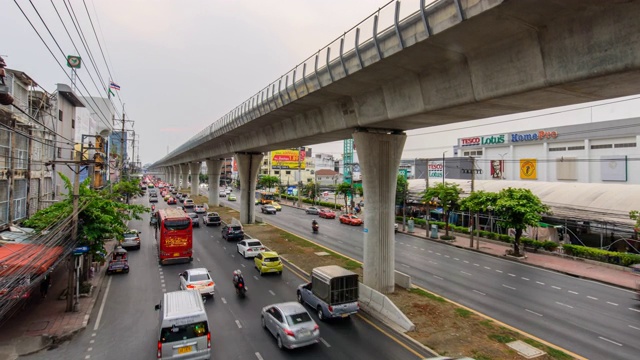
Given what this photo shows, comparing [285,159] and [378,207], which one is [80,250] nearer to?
[378,207]

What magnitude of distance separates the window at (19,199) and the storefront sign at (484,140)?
6600 centimetres

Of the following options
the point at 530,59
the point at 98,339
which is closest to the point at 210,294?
the point at 98,339

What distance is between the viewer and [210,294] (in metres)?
18.3

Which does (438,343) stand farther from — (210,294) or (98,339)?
(98,339)

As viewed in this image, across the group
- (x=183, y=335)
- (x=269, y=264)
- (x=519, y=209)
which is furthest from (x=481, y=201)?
(x=183, y=335)

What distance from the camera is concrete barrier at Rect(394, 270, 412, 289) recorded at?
2039cm

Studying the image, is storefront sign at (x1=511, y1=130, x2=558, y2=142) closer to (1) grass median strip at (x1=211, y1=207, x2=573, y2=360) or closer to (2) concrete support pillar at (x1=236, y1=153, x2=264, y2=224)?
(2) concrete support pillar at (x1=236, y1=153, x2=264, y2=224)

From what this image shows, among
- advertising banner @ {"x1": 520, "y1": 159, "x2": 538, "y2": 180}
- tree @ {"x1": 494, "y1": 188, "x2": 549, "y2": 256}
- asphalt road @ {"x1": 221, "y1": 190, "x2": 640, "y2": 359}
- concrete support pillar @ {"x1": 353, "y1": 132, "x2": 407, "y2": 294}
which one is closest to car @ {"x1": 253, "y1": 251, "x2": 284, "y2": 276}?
concrete support pillar @ {"x1": 353, "y1": 132, "x2": 407, "y2": 294}

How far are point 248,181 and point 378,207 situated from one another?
1205 inches

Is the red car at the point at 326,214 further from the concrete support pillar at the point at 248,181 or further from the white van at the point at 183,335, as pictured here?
the white van at the point at 183,335

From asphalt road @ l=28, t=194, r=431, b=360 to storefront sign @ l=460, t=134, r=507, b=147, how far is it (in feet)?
173

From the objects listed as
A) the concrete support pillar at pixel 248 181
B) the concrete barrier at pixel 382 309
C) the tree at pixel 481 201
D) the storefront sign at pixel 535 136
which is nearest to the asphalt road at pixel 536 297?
the tree at pixel 481 201

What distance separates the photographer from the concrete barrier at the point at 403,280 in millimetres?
20391

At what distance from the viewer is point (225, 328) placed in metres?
14.7
